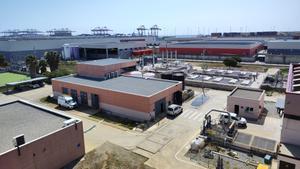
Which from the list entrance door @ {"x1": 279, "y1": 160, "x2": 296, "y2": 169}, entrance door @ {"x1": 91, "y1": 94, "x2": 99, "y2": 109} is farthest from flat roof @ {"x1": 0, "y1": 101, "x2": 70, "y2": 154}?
entrance door @ {"x1": 279, "y1": 160, "x2": 296, "y2": 169}

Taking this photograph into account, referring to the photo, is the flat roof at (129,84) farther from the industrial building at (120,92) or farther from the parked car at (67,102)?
the parked car at (67,102)

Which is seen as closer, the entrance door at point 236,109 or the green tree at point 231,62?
the entrance door at point 236,109

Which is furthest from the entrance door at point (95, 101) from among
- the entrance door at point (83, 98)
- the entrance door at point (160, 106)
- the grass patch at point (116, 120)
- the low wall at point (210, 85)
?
the low wall at point (210, 85)

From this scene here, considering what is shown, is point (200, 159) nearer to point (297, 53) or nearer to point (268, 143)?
point (268, 143)

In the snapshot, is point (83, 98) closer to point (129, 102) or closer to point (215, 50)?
point (129, 102)

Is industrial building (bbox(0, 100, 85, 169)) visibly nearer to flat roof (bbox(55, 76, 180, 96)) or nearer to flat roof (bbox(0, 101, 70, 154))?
flat roof (bbox(0, 101, 70, 154))

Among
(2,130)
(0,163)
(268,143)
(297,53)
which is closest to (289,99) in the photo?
(268,143)
